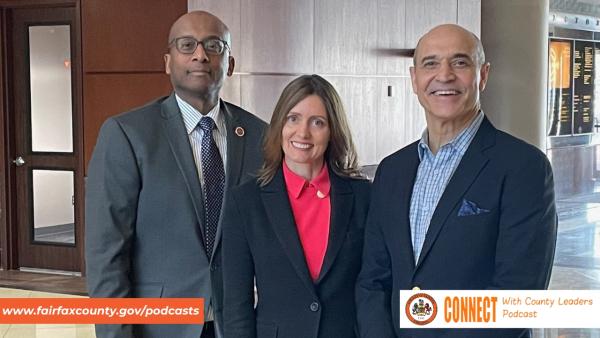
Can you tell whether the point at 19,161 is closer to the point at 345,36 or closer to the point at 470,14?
the point at 345,36

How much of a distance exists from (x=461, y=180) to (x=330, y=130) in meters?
0.30

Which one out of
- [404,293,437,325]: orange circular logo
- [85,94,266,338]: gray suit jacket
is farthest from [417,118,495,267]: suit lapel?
[85,94,266,338]: gray suit jacket

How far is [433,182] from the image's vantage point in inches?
69.2

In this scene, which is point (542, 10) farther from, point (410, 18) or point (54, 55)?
point (54, 55)

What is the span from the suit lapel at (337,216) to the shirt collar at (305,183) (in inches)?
0.5

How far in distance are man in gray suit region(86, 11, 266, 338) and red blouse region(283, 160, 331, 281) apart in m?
0.18

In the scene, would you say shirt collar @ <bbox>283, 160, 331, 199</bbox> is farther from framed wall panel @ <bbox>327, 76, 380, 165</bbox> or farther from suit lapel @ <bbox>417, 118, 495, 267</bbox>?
framed wall panel @ <bbox>327, 76, 380, 165</bbox>

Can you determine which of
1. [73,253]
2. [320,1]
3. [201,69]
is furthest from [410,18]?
[201,69]

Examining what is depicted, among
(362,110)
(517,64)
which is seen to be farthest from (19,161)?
(517,64)

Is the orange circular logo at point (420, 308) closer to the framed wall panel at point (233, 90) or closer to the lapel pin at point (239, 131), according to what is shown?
the lapel pin at point (239, 131)

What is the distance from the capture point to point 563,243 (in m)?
6.31

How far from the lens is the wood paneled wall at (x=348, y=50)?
15.6ft

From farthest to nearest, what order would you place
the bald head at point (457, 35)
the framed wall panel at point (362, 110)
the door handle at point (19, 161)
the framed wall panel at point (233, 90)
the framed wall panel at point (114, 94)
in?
the door handle at point (19, 161) → the framed wall panel at point (362, 110) → the framed wall panel at point (114, 94) → the framed wall panel at point (233, 90) → the bald head at point (457, 35)

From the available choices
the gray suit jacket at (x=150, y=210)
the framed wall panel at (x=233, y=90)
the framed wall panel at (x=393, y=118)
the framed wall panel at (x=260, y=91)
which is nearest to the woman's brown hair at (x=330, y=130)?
the gray suit jacket at (x=150, y=210)
